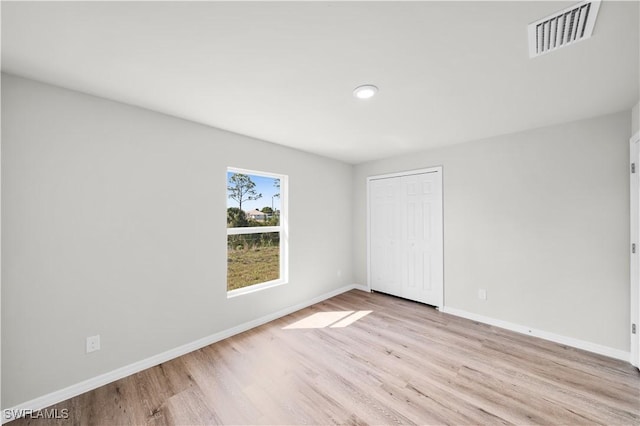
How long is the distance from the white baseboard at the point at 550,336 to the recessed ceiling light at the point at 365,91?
10.0ft

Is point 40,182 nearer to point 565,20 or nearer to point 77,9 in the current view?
point 77,9

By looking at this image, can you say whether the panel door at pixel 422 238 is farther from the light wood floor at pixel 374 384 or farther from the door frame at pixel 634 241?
the door frame at pixel 634 241

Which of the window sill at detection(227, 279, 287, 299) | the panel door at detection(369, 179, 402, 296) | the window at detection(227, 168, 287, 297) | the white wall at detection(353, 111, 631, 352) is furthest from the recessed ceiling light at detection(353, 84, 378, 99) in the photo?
the window sill at detection(227, 279, 287, 299)

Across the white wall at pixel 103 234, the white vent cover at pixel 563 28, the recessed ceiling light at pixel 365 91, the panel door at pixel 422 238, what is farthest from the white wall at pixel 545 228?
the white wall at pixel 103 234

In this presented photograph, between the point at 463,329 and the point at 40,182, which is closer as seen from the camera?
the point at 40,182

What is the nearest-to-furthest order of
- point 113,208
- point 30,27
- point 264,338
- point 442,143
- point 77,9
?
point 77,9, point 30,27, point 113,208, point 264,338, point 442,143

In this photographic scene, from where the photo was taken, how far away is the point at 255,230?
327 centimetres

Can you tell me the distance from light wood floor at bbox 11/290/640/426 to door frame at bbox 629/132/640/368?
243 millimetres

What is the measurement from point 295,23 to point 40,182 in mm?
2103

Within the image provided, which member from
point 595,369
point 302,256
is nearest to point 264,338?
point 302,256

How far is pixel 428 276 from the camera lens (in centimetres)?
374

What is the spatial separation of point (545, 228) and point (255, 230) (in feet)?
11.1

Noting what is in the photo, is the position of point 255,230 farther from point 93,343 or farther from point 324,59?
point 324,59

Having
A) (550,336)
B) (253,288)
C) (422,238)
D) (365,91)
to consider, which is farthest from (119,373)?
(550,336)
